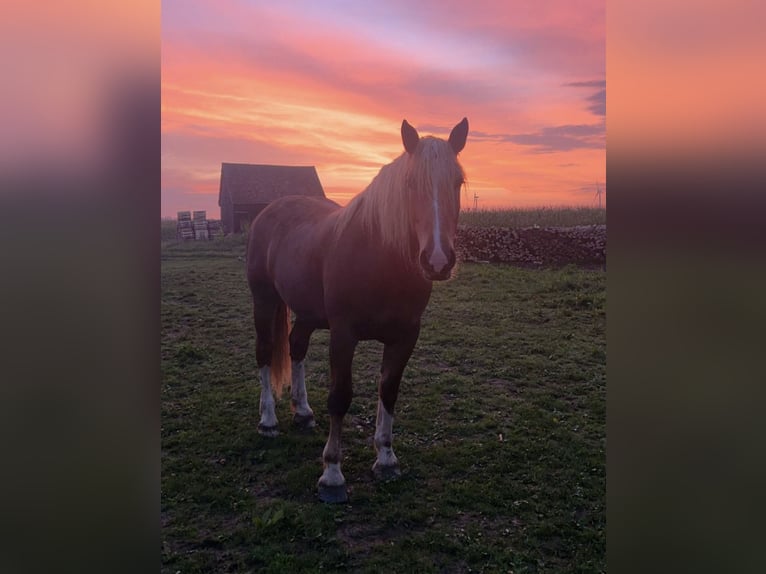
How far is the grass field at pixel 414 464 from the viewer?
2600 mm

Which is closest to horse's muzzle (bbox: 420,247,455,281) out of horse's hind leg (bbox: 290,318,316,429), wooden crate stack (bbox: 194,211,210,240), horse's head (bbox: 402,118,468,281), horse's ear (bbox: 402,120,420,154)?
horse's head (bbox: 402,118,468,281)

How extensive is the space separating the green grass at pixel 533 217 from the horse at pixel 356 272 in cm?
1055

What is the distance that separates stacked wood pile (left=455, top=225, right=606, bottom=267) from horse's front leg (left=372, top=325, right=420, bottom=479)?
953 centimetres

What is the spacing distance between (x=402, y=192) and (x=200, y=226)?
69.6ft

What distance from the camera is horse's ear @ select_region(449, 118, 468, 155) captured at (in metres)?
2.64

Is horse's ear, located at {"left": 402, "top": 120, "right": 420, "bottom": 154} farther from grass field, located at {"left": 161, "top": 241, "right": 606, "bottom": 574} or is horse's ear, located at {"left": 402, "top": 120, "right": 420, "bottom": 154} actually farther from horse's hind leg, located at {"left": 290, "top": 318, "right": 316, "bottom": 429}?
grass field, located at {"left": 161, "top": 241, "right": 606, "bottom": 574}

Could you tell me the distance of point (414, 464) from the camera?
3525mm

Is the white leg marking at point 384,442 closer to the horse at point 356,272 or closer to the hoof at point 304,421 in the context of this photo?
the horse at point 356,272
